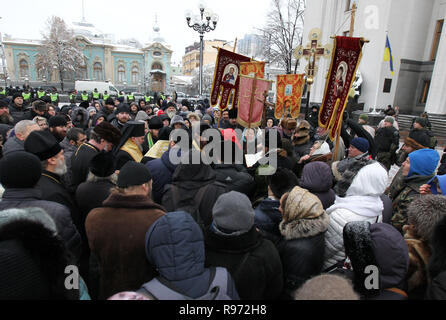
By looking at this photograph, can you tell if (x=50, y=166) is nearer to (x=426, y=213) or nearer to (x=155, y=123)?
(x=155, y=123)

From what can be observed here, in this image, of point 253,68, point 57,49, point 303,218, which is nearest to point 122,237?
point 303,218

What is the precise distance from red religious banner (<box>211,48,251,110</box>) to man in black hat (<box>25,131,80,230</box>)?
180 inches

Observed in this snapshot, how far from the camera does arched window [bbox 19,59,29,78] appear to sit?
50.9m

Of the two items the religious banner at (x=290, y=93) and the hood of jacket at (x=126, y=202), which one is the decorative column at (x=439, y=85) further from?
the hood of jacket at (x=126, y=202)

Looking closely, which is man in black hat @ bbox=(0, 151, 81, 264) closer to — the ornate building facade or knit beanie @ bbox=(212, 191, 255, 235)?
knit beanie @ bbox=(212, 191, 255, 235)

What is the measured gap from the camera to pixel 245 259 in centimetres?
160

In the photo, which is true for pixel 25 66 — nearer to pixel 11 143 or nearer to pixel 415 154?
pixel 11 143

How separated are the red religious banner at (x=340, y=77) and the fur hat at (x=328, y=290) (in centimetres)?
369

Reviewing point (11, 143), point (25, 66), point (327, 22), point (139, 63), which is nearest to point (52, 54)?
point (25, 66)

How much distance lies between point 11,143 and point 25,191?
2.39 meters

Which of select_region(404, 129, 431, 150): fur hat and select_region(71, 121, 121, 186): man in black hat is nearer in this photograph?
select_region(71, 121, 121, 186): man in black hat

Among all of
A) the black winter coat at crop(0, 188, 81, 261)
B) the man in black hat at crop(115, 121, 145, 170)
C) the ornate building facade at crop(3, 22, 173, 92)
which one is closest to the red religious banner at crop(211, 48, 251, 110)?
the man in black hat at crop(115, 121, 145, 170)

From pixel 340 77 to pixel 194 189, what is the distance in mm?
3415

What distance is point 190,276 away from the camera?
1.34 meters
